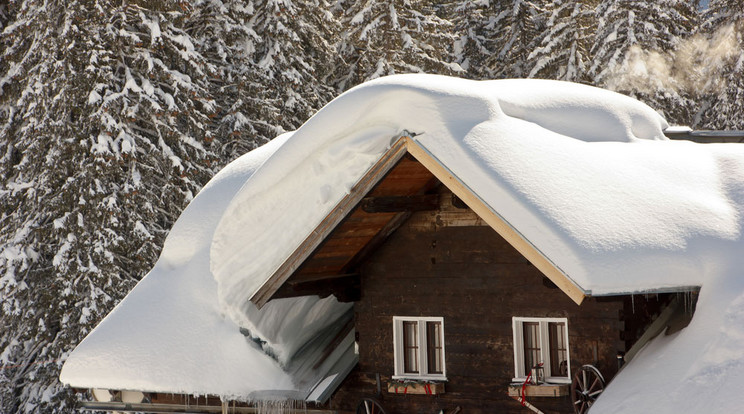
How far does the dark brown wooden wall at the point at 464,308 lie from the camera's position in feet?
29.8

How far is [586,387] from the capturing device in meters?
8.52

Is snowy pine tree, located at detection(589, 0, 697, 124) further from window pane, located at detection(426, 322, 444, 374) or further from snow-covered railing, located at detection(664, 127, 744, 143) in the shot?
window pane, located at detection(426, 322, 444, 374)

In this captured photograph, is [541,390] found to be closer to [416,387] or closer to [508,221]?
[416,387]

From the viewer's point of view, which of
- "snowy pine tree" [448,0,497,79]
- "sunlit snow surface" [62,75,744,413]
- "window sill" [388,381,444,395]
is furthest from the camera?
"snowy pine tree" [448,0,497,79]

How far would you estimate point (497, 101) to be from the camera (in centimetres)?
902

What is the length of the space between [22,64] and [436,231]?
669 inches

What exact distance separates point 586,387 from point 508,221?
2.07m

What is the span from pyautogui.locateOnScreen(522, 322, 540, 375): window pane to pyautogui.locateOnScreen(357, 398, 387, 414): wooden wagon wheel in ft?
6.26

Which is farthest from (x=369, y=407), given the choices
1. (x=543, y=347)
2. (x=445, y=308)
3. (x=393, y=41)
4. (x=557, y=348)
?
(x=393, y=41)

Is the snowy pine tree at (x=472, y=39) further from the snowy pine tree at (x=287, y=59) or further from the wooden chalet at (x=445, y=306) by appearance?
the wooden chalet at (x=445, y=306)

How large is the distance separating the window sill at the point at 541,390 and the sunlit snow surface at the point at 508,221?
78 centimetres

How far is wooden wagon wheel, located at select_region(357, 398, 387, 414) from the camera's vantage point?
1034 cm

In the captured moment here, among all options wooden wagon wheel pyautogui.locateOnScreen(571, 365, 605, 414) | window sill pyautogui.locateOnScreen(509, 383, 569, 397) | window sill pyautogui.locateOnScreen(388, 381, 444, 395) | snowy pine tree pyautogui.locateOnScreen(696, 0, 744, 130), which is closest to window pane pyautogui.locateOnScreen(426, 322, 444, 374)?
window sill pyautogui.locateOnScreen(388, 381, 444, 395)

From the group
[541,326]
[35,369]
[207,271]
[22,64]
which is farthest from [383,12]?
[541,326]
